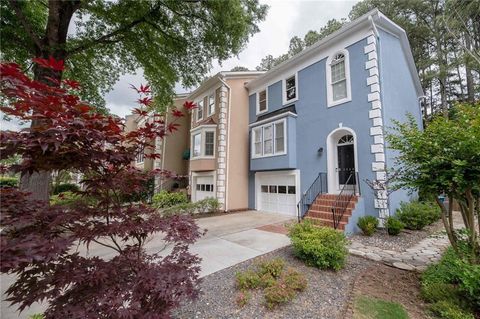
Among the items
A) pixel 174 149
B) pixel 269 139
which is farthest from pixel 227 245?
pixel 174 149

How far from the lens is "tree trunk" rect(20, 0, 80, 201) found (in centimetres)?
546

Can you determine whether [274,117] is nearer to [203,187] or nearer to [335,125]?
[335,125]

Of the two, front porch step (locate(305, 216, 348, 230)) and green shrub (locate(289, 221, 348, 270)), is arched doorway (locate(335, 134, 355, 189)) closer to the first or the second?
front porch step (locate(305, 216, 348, 230))

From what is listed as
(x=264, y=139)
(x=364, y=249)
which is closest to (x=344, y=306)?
(x=364, y=249)

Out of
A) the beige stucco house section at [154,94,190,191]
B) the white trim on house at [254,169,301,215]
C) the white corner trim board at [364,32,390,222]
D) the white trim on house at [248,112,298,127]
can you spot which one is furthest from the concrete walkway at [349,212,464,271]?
the beige stucco house section at [154,94,190,191]

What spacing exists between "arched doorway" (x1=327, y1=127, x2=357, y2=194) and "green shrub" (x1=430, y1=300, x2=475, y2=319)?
5649mm

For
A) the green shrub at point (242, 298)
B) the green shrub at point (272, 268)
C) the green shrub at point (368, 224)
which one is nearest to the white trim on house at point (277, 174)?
the green shrub at point (368, 224)

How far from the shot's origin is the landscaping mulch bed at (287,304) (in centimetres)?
301

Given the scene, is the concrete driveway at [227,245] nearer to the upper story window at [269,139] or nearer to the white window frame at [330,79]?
the upper story window at [269,139]

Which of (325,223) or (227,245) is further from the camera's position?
(325,223)

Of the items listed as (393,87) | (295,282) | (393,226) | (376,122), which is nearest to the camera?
(295,282)

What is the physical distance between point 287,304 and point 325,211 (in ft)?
17.2

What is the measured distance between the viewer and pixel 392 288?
3744 millimetres

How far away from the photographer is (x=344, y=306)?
319 cm
